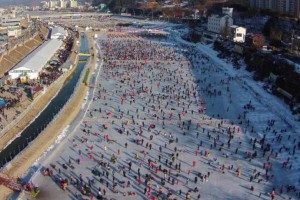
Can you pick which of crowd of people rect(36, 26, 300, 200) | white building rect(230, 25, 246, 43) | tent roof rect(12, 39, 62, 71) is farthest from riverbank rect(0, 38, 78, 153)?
white building rect(230, 25, 246, 43)

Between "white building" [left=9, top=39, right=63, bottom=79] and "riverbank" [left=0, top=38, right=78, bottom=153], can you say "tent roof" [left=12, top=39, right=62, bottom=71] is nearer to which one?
"white building" [left=9, top=39, right=63, bottom=79]

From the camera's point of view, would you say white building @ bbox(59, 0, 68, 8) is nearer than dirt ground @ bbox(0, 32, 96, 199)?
No

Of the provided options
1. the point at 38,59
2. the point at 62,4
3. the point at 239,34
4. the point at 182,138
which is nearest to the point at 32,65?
the point at 38,59

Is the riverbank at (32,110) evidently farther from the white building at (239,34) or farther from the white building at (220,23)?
the white building at (220,23)

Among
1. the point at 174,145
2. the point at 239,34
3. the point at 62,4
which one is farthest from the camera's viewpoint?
the point at 62,4

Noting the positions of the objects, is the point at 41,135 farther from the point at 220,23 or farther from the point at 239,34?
the point at 220,23

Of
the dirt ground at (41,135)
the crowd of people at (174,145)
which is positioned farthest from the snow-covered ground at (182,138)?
the dirt ground at (41,135)

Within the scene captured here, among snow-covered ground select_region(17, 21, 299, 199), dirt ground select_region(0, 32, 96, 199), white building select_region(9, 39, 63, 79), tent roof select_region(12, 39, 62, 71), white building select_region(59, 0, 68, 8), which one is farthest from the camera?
white building select_region(59, 0, 68, 8)
